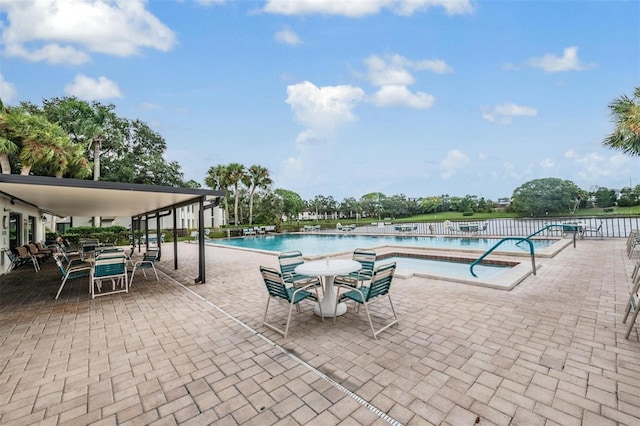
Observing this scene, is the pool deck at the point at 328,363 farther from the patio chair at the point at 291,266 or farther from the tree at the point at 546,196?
the tree at the point at 546,196

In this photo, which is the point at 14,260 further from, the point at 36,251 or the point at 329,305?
the point at 329,305

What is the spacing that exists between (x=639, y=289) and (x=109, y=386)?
5.68 meters

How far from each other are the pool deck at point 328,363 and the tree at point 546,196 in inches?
1499

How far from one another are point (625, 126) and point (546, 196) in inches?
1356

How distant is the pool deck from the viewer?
6.53 ft

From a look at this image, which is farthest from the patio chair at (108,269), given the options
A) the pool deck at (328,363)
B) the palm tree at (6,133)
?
the palm tree at (6,133)

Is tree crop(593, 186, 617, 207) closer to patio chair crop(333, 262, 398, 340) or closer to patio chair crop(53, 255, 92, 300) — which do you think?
patio chair crop(333, 262, 398, 340)

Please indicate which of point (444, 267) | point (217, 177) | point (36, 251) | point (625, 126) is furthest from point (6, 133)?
point (625, 126)

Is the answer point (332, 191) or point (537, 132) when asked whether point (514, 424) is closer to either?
point (537, 132)

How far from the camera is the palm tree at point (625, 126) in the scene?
7.04 m

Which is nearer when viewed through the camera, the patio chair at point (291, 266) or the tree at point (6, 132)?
the patio chair at point (291, 266)

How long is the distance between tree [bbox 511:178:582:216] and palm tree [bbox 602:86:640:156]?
32.8 meters

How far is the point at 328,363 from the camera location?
2.64 metres

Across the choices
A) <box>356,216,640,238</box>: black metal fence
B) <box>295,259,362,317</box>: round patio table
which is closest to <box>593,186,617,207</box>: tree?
<box>356,216,640,238</box>: black metal fence
